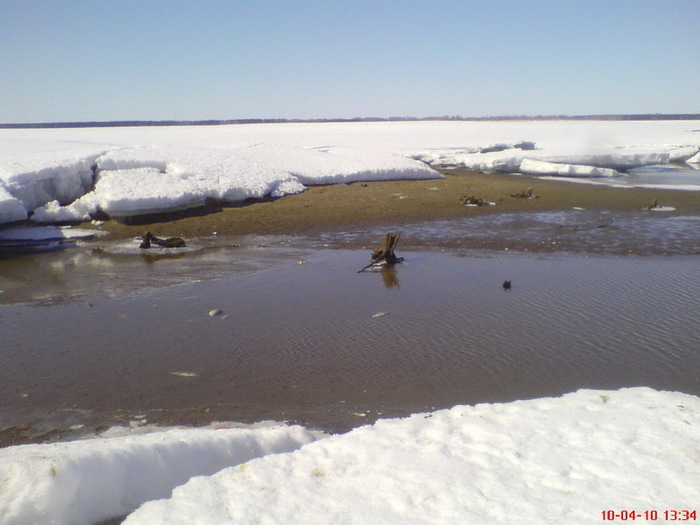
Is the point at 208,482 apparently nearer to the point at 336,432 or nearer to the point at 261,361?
the point at 336,432

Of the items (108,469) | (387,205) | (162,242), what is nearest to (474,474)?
(108,469)

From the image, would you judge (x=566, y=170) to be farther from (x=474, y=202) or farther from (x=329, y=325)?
(x=329, y=325)

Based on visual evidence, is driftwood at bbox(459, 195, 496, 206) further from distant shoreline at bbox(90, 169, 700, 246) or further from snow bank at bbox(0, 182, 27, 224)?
snow bank at bbox(0, 182, 27, 224)

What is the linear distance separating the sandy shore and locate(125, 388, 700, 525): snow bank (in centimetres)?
878

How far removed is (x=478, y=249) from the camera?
10156mm

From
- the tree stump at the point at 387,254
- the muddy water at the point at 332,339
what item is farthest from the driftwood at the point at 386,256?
the muddy water at the point at 332,339

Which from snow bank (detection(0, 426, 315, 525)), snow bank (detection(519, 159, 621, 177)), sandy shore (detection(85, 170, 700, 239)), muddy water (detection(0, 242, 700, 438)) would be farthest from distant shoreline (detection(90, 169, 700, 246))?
snow bank (detection(0, 426, 315, 525))

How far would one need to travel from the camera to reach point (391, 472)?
295cm

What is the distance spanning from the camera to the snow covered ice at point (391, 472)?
A: 2.59m

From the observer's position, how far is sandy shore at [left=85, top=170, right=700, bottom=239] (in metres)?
12.2

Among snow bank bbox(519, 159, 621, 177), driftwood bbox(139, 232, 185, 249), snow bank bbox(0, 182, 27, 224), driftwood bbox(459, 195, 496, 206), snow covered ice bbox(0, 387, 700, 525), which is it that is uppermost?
snow bank bbox(519, 159, 621, 177)

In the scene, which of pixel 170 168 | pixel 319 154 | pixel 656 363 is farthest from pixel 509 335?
pixel 319 154

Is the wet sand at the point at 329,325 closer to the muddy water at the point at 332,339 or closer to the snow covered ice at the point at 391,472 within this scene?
the muddy water at the point at 332,339

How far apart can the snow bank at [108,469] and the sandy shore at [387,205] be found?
8592mm
